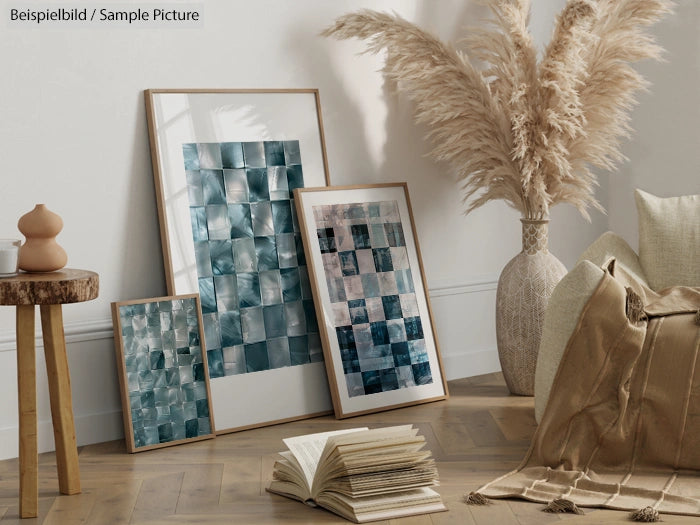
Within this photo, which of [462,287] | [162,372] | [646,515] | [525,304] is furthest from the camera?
[462,287]

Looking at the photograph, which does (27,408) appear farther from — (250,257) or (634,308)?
(634,308)

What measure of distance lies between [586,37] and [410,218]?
39.2 inches

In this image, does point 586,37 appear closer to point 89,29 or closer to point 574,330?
point 574,330

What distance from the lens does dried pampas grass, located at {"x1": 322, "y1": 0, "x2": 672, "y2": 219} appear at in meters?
3.42

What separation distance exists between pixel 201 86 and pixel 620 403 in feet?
6.15

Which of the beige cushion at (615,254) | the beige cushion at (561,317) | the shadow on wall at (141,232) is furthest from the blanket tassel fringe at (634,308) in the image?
the shadow on wall at (141,232)

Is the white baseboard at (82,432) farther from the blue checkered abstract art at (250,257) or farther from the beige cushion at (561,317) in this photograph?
the beige cushion at (561,317)

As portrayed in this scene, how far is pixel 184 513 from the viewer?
243 cm

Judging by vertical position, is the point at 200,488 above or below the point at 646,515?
above

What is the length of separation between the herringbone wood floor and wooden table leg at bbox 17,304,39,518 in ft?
0.28

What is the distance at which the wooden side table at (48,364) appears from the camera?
2441mm

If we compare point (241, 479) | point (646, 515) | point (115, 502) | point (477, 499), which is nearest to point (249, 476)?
point (241, 479)

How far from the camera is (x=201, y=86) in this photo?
131 inches

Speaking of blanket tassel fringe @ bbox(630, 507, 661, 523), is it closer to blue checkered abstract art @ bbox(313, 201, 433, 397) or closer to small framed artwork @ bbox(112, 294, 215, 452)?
blue checkered abstract art @ bbox(313, 201, 433, 397)
